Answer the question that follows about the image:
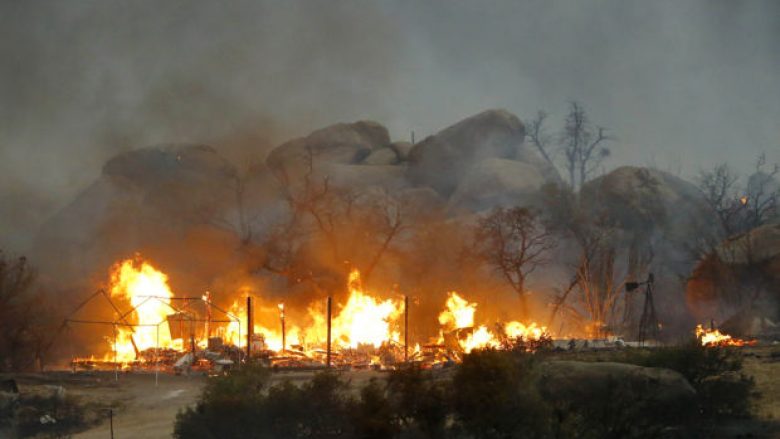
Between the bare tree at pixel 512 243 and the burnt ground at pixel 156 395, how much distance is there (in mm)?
18097

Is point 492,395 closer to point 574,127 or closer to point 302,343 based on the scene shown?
point 302,343

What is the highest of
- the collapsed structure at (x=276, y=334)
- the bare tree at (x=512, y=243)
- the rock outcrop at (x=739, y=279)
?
the bare tree at (x=512, y=243)

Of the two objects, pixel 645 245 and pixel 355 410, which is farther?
pixel 645 245

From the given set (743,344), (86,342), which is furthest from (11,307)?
(743,344)

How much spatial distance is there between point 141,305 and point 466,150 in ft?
115

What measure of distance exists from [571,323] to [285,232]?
67.0 ft

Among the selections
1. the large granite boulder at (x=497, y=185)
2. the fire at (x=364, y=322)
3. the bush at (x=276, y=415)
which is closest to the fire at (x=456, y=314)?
the fire at (x=364, y=322)

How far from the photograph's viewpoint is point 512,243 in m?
61.1

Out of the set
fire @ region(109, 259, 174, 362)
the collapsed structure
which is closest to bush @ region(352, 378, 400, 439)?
the collapsed structure

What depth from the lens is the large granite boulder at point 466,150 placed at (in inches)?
3041

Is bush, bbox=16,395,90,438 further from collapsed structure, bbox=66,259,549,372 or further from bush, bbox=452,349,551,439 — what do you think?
bush, bbox=452,349,551,439

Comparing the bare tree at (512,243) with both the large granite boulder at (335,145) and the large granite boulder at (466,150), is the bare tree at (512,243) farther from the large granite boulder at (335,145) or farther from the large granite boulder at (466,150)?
the large granite boulder at (335,145)

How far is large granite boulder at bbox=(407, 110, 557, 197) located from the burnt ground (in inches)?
1582

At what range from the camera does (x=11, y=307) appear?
4238 centimetres
